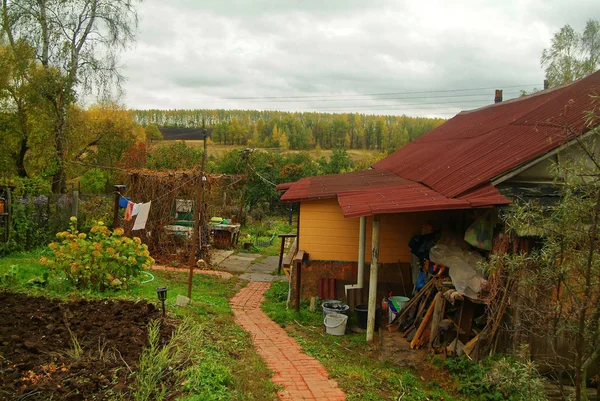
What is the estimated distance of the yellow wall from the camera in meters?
9.72

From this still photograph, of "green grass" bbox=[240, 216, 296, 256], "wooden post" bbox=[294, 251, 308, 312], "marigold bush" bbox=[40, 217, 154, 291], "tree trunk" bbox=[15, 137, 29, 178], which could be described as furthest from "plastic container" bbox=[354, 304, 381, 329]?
"tree trunk" bbox=[15, 137, 29, 178]

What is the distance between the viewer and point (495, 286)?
618cm

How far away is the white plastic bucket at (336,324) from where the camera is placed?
8391 millimetres

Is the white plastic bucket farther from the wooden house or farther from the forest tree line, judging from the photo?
the forest tree line

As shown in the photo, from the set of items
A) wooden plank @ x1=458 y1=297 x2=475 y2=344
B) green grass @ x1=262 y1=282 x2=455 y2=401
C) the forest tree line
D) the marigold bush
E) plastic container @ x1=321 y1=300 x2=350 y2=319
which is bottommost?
green grass @ x1=262 y1=282 x2=455 y2=401

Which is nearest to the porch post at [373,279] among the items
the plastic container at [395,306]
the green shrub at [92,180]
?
the plastic container at [395,306]

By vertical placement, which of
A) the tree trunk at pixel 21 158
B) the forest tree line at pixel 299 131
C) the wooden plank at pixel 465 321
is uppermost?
the forest tree line at pixel 299 131

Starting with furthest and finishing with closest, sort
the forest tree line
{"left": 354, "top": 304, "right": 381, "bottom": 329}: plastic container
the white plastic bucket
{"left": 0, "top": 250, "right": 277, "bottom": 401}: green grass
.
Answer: the forest tree line < {"left": 354, "top": 304, "right": 381, "bottom": 329}: plastic container < the white plastic bucket < {"left": 0, "top": 250, "right": 277, "bottom": 401}: green grass

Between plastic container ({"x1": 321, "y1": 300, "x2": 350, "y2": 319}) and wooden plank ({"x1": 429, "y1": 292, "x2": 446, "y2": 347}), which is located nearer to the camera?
wooden plank ({"x1": 429, "y1": 292, "x2": 446, "y2": 347})

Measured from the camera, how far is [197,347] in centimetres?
526

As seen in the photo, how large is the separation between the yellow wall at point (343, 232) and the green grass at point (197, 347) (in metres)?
2.31

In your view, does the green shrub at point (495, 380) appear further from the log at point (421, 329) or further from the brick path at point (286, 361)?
the brick path at point (286, 361)

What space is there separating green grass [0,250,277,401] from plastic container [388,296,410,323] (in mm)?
2887

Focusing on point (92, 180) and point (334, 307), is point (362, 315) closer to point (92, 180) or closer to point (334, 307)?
point (334, 307)
